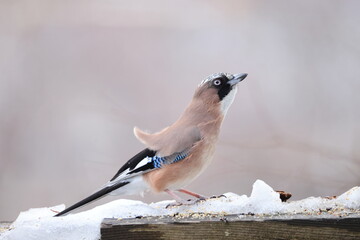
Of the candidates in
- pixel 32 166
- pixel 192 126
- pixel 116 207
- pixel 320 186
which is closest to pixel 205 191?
pixel 320 186

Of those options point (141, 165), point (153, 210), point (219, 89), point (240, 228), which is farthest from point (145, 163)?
point (240, 228)

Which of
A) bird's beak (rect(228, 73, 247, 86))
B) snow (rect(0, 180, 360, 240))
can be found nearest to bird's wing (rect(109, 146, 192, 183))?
snow (rect(0, 180, 360, 240))

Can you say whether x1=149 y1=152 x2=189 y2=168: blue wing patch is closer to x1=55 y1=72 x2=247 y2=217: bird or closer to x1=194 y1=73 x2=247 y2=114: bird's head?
x1=55 y1=72 x2=247 y2=217: bird

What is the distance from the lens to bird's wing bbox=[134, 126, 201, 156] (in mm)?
2074

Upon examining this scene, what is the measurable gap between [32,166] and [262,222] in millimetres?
2325

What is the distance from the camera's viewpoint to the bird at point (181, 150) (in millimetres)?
2049

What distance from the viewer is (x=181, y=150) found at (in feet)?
6.81

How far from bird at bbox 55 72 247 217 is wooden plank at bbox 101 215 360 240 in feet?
1.13

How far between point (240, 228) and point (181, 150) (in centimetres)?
51

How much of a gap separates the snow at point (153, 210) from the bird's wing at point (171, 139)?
213 millimetres

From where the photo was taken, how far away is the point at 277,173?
11.1 feet

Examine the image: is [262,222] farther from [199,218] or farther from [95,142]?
[95,142]

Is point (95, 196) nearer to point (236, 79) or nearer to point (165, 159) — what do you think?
point (165, 159)

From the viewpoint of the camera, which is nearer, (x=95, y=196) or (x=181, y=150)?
(x=95, y=196)
